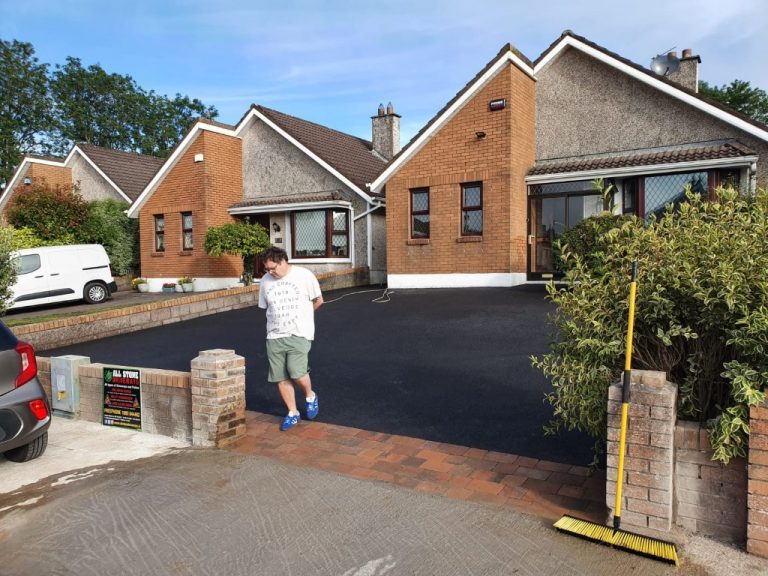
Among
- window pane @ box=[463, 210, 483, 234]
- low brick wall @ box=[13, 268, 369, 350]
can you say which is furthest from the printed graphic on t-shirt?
window pane @ box=[463, 210, 483, 234]

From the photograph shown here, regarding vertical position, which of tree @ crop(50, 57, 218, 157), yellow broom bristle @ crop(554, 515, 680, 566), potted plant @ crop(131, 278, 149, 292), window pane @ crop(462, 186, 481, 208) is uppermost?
tree @ crop(50, 57, 218, 157)

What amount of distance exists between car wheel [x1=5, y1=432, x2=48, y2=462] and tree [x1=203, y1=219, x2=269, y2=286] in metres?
12.6

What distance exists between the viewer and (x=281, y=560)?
3109 millimetres

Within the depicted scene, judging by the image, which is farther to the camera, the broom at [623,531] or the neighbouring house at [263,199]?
the neighbouring house at [263,199]

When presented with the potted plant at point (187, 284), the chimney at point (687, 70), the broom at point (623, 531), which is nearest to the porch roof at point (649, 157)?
the chimney at point (687, 70)

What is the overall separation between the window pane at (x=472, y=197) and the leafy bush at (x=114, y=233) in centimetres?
1477

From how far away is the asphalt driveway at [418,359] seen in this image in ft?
17.0

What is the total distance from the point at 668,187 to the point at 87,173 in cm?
2483

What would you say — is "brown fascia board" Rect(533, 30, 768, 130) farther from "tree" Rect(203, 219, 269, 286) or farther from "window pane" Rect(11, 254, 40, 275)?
"window pane" Rect(11, 254, 40, 275)

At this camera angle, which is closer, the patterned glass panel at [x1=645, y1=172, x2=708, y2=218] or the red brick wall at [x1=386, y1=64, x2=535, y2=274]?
the patterned glass panel at [x1=645, y1=172, x2=708, y2=218]

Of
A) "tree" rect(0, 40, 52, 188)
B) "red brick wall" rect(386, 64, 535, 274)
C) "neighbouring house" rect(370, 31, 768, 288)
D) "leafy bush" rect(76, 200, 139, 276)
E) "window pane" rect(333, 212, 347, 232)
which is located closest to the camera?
"neighbouring house" rect(370, 31, 768, 288)

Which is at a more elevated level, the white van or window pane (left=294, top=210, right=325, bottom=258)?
window pane (left=294, top=210, right=325, bottom=258)

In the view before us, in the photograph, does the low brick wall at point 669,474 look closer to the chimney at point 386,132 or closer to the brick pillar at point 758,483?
the brick pillar at point 758,483

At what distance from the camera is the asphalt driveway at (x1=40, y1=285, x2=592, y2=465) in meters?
5.19
